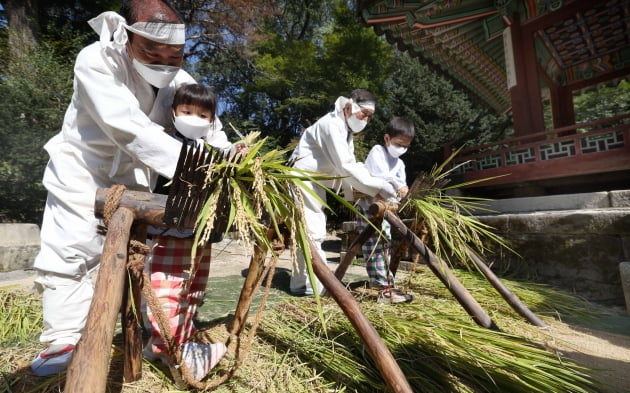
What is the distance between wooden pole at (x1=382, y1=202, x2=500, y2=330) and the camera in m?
1.83

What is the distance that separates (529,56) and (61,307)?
279 inches

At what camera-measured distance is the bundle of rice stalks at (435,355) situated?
4.29ft

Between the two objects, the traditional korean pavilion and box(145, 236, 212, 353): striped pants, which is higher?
the traditional korean pavilion

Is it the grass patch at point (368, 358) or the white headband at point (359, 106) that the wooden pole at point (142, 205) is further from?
the white headband at point (359, 106)

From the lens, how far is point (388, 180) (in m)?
2.89

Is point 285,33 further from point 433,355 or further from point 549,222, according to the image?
point 433,355

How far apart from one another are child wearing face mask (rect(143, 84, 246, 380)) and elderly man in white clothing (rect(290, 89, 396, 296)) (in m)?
1.05

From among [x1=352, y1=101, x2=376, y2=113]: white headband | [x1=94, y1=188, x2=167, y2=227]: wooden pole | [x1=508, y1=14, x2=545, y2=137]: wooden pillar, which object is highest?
[x1=508, y1=14, x2=545, y2=137]: wooden pillar

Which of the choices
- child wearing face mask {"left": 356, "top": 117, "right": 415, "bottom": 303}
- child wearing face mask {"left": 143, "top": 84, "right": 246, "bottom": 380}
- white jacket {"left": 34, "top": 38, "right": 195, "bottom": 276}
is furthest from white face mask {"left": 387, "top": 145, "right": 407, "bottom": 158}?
white jacket {"left": 34, "top": 38, "right": 195, "bottom": 276}

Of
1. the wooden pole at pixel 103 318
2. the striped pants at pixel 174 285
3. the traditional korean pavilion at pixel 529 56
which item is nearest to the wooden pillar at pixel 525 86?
the traditional korean pavilion at pixel 529 56

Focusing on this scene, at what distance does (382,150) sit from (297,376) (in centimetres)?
222

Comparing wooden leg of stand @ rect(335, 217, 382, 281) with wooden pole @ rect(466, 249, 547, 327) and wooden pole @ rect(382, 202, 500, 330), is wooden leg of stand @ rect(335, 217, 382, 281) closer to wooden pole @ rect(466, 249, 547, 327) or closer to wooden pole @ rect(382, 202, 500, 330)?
wooden pole @ rect(382, 202, 500, 330)

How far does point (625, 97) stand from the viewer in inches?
614

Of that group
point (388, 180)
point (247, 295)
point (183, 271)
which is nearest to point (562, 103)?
point (388, 180)
